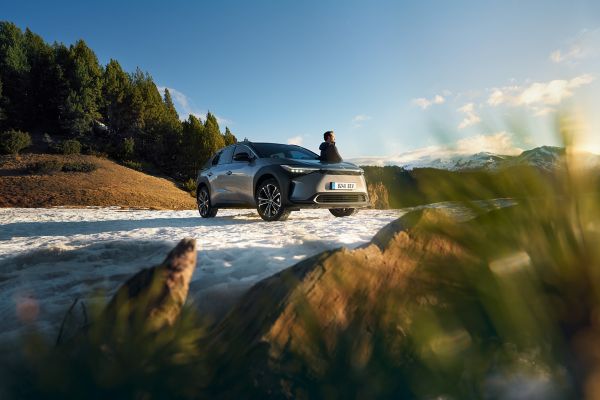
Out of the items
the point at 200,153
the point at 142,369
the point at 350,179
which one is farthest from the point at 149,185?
the point at 142,369

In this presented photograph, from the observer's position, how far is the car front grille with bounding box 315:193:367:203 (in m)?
6.87

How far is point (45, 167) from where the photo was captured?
25.3 m

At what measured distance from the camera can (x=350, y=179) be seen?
725 centimetres

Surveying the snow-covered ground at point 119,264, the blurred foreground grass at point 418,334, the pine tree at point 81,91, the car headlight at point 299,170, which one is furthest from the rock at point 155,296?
the pine tree at point 81,91

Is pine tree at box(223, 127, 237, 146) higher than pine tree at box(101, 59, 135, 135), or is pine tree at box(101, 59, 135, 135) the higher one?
pine tree at box(101, 59, 135, 135)

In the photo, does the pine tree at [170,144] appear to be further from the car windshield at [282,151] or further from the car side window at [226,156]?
the car windshield at [282,151]

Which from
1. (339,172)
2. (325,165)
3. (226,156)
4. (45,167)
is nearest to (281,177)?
(325,165)

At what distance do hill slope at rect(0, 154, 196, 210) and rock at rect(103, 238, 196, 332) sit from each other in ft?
57.8

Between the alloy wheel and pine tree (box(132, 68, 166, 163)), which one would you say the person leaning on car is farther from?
pine tree (box(132, 68, 166, 163))

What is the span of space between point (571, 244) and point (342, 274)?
1.18m

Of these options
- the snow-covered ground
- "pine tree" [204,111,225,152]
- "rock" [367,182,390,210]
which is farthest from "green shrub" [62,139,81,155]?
the snow-covered ground

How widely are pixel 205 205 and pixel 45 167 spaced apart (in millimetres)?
21637

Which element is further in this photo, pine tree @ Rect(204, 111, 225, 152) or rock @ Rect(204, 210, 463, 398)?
pine tree @ Rect(204, 111, 225, 152)

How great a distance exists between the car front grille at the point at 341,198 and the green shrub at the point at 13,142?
31.9 meters
